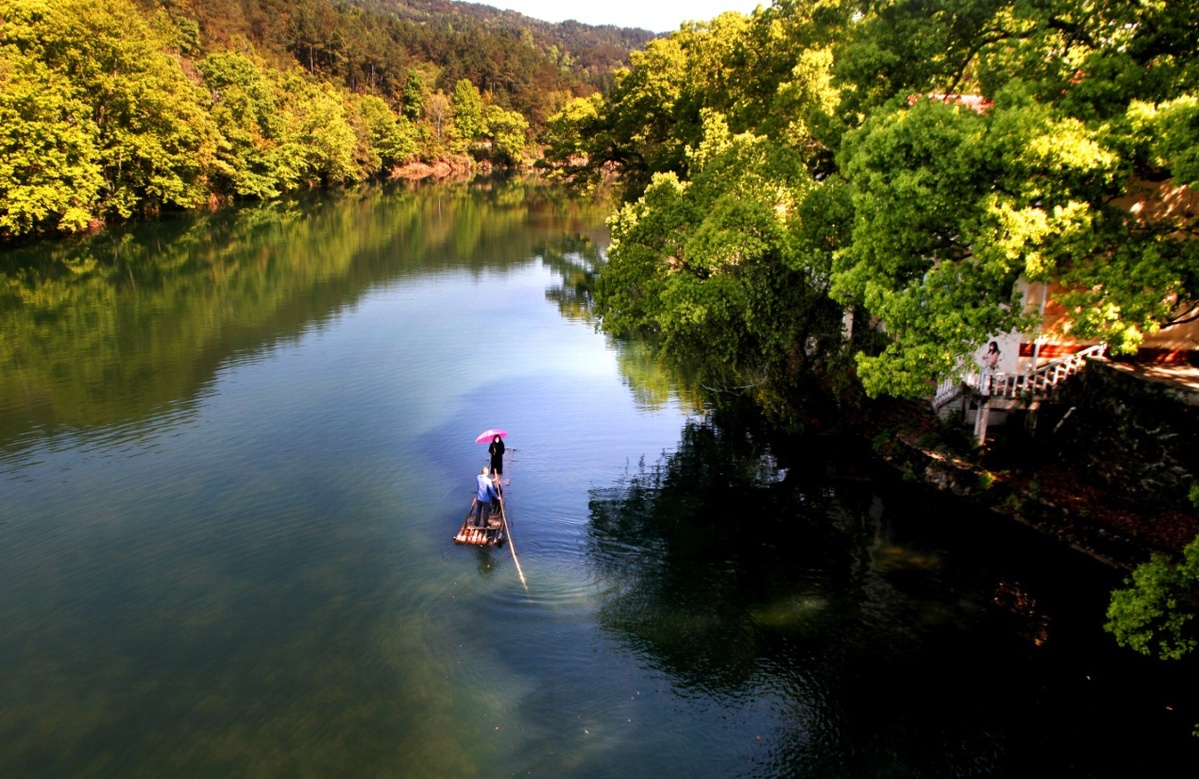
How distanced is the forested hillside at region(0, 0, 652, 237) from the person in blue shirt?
136ft

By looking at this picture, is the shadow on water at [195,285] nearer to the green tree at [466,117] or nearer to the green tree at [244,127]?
the green tree at [244,127]

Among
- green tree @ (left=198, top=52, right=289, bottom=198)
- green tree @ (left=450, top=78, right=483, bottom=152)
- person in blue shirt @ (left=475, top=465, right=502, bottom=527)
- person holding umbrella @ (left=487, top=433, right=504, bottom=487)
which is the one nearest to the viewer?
person in blue shirt @ (left=475, top=465, right=502, bottom=527)

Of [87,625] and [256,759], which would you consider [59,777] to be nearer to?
[256,759]

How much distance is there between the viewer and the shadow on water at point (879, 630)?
11.1 metres

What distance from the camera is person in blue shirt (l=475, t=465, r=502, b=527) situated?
1598 centimetres

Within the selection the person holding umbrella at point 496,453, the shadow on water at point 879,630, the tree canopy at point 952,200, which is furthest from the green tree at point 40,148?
the shadow on water at point 879,630

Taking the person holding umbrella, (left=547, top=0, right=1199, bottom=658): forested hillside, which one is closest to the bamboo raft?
the person holding umbrella

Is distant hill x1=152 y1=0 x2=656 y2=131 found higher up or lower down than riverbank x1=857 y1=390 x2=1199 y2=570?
higher up

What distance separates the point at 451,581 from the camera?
1463 centimetres

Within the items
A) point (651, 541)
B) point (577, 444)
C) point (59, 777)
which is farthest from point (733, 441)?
point (59, 777)

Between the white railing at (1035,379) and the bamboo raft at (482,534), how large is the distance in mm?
10338

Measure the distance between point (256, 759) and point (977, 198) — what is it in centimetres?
1358

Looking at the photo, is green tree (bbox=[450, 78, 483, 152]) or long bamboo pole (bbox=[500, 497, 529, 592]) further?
green tree (bbox=[450, 78, 483, 152])

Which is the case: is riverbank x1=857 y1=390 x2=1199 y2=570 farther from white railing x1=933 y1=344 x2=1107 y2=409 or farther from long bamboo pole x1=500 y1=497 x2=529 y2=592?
long bamboo pole x1=500 y1=497 x2=529 y2=592
